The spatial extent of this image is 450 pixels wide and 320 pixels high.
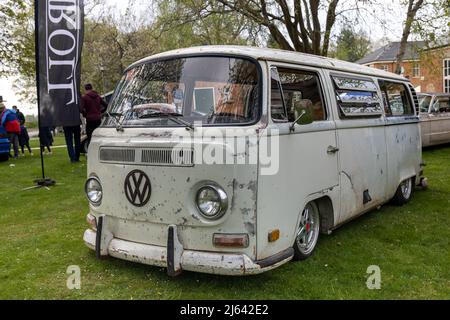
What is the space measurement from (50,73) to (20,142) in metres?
8.60

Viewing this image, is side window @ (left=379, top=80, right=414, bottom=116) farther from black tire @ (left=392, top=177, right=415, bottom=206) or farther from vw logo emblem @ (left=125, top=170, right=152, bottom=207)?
vw logo emblem @ (left=125, top=170, right=152, bottom=207)

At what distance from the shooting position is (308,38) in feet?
53.4

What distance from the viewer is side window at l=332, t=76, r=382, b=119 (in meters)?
5.31

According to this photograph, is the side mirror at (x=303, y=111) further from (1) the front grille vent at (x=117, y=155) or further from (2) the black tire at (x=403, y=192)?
(2) the black tire at (x=403, y=192)

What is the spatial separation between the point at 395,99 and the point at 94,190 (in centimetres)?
493

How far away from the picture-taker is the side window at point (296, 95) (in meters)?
4.18

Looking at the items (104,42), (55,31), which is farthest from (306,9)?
(104,42)

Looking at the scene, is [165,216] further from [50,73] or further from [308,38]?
[308,38]

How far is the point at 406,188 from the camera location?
288 inches

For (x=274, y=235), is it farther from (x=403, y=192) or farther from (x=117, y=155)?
(x=403, y=192)

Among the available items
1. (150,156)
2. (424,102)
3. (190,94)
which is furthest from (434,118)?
(150,156)

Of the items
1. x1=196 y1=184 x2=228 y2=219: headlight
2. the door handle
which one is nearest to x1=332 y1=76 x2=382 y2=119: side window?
the door handle

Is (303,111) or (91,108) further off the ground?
(91,108)
